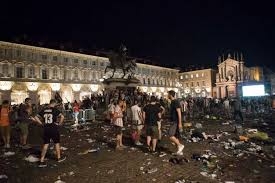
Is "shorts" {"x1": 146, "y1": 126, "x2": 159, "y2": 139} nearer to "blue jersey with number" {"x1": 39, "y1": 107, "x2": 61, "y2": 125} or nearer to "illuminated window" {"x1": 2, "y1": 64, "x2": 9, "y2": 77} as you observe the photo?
"blue jersey with number" {"x1": 39, "y1": 107, "x2": 61, "y2": 125}

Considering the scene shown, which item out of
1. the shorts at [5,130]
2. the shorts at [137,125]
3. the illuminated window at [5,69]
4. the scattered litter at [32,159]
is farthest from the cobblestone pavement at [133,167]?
the illuminated window at [5,69]

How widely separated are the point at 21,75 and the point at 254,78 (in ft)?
234

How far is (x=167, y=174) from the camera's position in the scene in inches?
311

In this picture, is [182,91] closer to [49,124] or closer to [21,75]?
[21,75]

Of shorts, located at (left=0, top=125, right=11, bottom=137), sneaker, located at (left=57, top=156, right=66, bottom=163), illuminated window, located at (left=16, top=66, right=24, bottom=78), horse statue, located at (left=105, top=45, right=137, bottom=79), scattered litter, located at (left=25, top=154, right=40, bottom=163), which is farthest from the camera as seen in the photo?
illuminated window, located at (left=16, top=66, right=24, bottom=78)

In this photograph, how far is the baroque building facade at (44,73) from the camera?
55438 millimetres

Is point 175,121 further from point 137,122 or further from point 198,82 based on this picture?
point 198,82

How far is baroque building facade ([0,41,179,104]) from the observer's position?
5544 cm

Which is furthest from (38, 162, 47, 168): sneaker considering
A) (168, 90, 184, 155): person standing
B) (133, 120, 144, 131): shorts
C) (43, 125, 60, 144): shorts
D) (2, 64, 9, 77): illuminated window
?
(2, 64, 9, 77): illuminated window

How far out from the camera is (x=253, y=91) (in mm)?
42094

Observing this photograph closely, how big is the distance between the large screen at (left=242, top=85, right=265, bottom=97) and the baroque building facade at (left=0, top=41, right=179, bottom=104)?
26966mm

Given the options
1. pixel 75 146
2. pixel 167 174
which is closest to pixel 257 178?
pixel 167 174

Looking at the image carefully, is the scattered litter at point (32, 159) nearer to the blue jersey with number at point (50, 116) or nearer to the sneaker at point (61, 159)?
the sneaker at point (61, 159)

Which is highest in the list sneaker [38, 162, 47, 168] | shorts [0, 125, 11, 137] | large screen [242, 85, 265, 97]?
large screen [242, 85, 265, 97]
